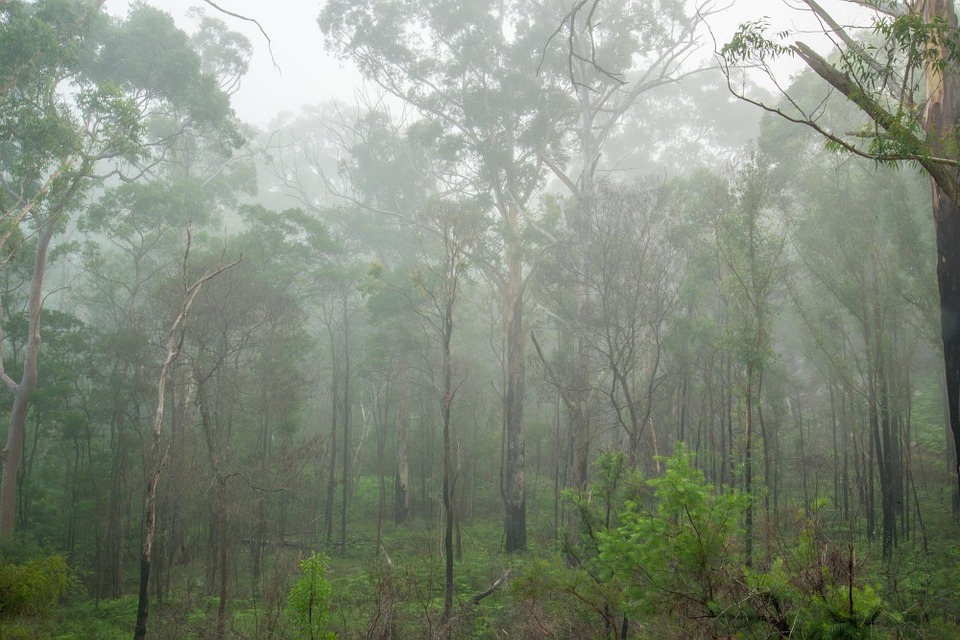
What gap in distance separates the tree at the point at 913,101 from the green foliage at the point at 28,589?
32.3 ft

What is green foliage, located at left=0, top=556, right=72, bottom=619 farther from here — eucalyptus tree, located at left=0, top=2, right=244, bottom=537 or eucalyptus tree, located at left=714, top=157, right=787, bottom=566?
eucalyptus tree, located at left=714, top=157, right=787, bottom=566

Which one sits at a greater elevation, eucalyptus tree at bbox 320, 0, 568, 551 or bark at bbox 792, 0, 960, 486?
eucalyptus tree at bbox 320, 0, 568, 551

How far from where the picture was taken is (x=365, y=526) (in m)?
21.2

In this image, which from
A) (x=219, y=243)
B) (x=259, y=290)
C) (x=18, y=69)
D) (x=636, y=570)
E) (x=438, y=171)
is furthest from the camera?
(x=438, y=171)

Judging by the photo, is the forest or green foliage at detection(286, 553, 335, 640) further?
the forest

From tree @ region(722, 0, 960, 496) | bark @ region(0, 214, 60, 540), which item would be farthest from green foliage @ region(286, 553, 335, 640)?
bark @ region(0, 214, 60, 540)

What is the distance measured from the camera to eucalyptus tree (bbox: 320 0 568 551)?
19.2m

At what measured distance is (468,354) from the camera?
26.9 metres

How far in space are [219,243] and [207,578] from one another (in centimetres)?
1064

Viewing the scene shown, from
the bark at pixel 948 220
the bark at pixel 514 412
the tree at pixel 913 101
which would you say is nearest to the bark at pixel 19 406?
the bark at pixel 514 412

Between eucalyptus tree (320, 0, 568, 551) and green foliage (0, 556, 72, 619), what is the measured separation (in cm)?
1200

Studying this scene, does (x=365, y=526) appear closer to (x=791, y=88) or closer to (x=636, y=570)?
(x=636, y=570)

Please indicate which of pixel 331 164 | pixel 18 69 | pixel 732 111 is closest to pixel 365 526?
pixel 18 69

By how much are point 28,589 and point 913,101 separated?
1164 cm
